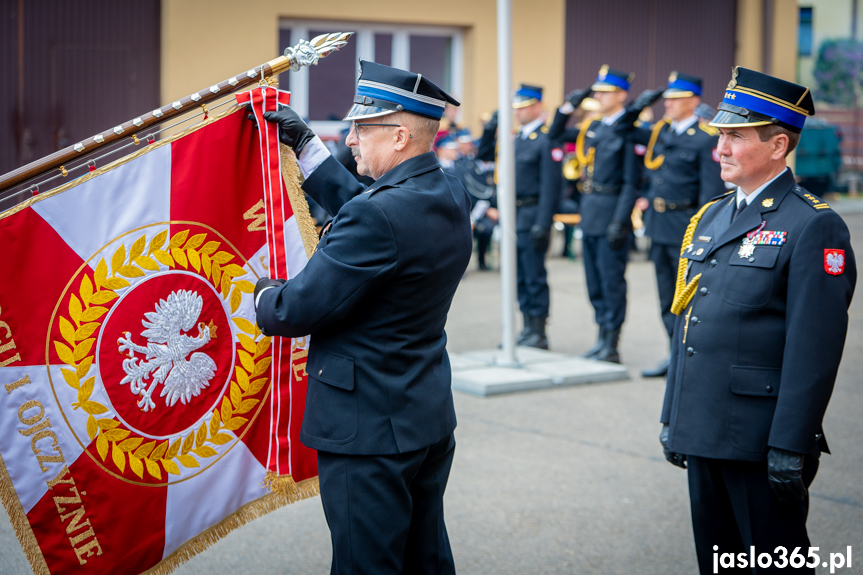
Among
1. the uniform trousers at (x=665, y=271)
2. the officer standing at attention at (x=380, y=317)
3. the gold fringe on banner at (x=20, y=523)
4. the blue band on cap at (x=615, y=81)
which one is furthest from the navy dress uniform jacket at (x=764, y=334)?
the blue band on cap at (x=615, y=81)

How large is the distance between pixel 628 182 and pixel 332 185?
4.83 metres

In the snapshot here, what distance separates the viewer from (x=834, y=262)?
2.59 m

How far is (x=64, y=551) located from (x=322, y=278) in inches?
42.6

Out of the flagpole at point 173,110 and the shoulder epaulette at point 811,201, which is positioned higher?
the flagpole at point 173,110

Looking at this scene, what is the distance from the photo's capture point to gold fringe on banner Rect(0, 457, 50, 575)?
2.54m

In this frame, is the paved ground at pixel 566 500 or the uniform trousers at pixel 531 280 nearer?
the paved ground at pixel 566 500

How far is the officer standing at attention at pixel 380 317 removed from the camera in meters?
2.36

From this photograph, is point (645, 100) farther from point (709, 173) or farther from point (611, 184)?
point (709, 173)

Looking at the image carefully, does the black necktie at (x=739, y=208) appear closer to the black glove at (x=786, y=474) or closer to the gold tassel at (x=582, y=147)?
the black glove at (x=786, y=474)

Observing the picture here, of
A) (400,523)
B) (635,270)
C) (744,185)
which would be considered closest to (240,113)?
(400,523)

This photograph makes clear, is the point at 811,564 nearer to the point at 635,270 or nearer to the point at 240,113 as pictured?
the point at 240,113

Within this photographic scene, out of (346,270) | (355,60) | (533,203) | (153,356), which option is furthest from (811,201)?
(355,60)

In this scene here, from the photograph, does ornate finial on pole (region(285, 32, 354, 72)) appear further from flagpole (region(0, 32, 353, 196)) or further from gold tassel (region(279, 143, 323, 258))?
gold tassel (region(279, 143, 323, 258))

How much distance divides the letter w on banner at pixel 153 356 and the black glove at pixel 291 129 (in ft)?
0.12
